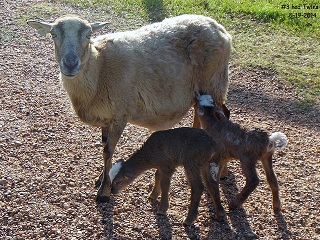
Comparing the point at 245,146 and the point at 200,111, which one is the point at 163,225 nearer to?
the point at 245,146

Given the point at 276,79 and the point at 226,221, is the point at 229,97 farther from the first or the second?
the point at 226,221

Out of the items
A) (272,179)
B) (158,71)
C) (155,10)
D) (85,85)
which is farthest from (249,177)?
(155,10)

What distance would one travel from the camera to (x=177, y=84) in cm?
736

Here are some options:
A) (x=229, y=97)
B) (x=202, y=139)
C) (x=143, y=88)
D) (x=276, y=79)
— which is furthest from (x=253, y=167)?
(x=276, y=79)

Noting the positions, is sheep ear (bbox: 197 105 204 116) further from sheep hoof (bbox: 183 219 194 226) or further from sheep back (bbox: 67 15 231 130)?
sheep hoof (bbox: 183 219 194 226)

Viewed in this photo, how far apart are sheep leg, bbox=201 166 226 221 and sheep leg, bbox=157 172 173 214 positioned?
0.42 m

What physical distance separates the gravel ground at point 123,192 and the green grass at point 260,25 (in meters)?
0.62

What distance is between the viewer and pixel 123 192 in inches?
273

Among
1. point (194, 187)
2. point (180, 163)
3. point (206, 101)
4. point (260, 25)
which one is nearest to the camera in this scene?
point (194, 187)

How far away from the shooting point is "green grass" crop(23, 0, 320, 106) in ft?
35.1

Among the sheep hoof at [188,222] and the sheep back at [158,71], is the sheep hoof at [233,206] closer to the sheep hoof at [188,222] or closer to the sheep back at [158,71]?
the sheep hoof at [188,222]

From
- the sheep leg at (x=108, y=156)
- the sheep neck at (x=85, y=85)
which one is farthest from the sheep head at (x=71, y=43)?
the sheep leg at (x=108, y=156)

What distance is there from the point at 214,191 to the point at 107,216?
1337 millimetres

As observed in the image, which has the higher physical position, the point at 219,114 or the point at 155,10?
the point at 219,114
